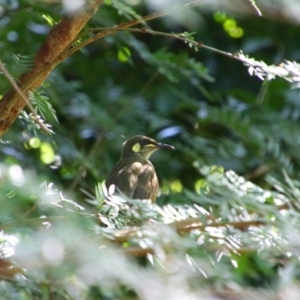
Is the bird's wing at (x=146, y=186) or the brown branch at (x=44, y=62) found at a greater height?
the brown branch at (x=44, y=62)

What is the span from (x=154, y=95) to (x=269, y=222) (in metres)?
4.51

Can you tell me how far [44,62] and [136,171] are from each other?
3.10m

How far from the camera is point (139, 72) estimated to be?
664 cm

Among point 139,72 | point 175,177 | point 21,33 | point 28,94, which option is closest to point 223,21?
point 139,72

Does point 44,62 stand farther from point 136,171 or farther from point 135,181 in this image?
point 136,171

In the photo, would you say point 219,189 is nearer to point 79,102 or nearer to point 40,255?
point 40,255

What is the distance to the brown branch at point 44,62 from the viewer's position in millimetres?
2279

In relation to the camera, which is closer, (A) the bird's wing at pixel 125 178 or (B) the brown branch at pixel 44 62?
(B) the brown branch at pixel 44 62

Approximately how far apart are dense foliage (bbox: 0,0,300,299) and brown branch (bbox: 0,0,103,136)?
37 mm

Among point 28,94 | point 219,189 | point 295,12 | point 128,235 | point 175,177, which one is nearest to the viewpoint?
point 295,12

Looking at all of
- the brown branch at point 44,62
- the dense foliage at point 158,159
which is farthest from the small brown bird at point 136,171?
the brown branch at point 44,62

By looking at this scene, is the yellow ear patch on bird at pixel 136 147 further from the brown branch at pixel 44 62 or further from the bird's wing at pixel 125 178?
the brown branch at pixel 44 62

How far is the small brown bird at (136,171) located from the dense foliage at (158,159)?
118mm

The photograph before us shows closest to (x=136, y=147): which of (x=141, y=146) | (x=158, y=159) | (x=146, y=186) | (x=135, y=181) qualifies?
(x=141, y=146)
